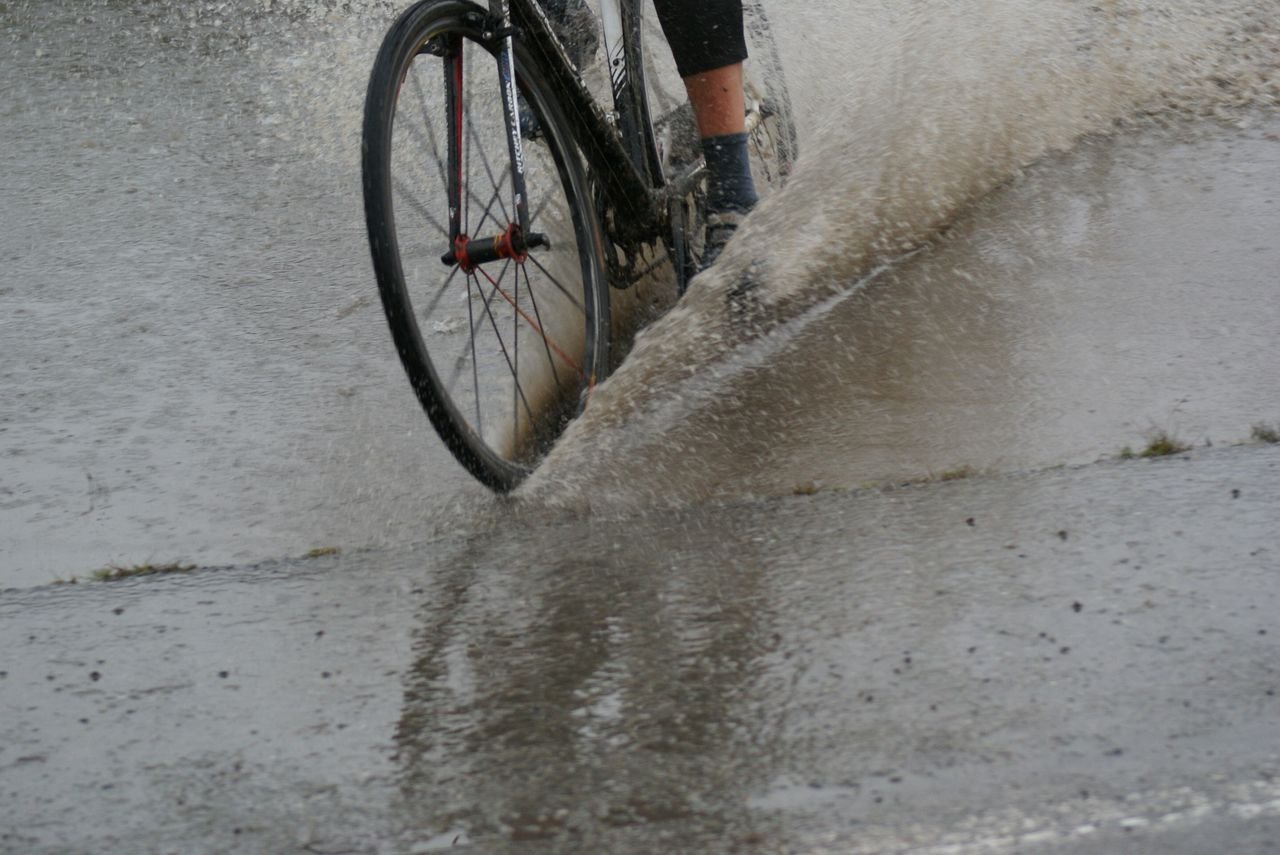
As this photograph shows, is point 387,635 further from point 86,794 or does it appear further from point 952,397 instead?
point 952,397

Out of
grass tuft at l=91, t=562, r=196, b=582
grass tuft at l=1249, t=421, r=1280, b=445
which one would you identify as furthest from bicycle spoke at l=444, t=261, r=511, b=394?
grass tuft at l=1249, t=421, r=1280, b=445

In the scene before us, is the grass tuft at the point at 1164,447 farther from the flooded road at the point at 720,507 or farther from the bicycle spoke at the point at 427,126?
the bicycle spoke at the point at 427,126

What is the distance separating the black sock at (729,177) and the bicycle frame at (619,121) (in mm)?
221

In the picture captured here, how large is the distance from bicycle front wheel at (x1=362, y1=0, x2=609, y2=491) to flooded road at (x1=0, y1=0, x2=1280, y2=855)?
14cm

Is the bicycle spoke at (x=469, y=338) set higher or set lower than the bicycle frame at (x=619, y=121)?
lower

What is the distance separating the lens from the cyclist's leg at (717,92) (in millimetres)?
3686

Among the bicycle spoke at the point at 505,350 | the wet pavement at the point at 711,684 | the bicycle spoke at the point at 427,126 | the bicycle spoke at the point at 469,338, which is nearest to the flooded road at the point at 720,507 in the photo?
the wet pavement at the point at 711,684

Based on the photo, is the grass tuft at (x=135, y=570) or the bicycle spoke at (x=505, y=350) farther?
the bicycle spoke at (x=505, y=350)

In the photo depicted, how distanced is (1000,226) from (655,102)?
3.29 feet

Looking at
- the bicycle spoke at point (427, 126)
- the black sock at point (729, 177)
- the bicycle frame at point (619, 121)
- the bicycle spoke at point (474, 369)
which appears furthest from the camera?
the black sock at point (729, 177)

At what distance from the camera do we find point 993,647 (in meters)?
2.10

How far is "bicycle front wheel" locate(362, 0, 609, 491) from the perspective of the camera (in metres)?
2.60

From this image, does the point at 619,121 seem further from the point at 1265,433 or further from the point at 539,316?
the point at 1265,433

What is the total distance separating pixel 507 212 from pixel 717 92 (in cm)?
96
